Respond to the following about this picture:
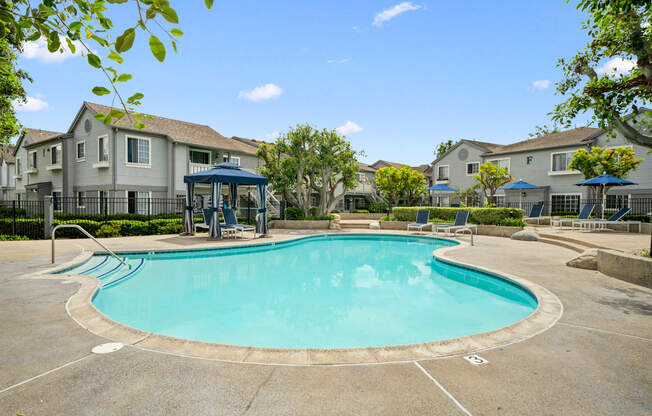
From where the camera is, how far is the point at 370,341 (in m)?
5.12

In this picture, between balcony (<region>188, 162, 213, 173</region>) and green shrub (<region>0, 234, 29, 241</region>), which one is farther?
balcony (<region>188, 162, 213, 173</region>)

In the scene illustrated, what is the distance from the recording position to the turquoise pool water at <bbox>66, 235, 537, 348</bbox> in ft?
18.0

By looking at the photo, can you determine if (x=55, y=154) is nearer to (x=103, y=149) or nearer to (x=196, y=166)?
(x=103, y=149)

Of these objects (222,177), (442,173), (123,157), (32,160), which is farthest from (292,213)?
(32,160)

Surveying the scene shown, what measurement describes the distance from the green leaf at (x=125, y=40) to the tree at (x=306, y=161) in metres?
19.0

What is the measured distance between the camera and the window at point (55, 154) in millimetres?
24609

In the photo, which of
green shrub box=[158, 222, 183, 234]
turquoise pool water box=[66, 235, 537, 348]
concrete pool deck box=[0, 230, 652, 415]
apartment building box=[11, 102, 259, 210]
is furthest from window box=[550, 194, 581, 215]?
green shrub box=[158, 222, 183, 234]

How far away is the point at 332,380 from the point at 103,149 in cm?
2445

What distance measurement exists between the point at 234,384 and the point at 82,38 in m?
2.92

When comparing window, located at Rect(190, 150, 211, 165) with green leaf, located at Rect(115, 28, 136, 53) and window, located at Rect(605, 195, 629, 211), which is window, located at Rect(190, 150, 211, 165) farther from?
window, located at Rect(605, 195, 629, 211)

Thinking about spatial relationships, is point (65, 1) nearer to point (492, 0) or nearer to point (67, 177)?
point (492, 0)

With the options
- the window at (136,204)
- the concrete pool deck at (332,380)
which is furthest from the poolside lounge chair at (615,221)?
the window at (136,204)

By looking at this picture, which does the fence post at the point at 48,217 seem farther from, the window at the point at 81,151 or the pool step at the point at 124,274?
the window at the point at 81,151

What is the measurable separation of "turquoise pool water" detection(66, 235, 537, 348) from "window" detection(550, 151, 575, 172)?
20.6 meters
